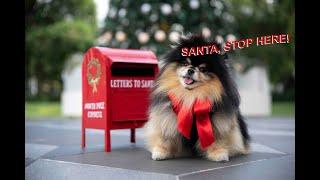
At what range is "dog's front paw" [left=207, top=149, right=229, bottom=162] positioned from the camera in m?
2.72

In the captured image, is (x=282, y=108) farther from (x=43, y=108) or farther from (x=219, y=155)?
(x=219, y=155)

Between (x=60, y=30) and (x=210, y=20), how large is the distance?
316 cm

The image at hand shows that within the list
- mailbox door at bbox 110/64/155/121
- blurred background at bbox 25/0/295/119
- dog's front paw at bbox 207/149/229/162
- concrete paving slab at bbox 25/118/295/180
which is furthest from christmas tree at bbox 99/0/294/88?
dog's front paw at bbox 207/149/229/162

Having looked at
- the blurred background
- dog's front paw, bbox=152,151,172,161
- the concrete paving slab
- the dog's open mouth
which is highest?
the blurred background

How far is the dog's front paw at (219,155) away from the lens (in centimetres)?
272

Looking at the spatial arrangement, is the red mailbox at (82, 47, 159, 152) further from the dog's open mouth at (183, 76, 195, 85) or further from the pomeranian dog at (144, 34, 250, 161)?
the dog's open mouth at (183, 76, 195, 85)

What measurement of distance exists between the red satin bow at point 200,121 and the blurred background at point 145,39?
3439 mm

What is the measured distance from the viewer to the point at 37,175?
269 centimetres

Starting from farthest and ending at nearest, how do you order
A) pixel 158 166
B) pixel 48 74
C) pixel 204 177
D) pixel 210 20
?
pixel 48 74 < pixel 210 20 < pixel 158 166 < pixel 204 177

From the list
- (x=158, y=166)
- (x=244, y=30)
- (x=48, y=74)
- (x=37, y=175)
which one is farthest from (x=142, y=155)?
(x=48, y=74)

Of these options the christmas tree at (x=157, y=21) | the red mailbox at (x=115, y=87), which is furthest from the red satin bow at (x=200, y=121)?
the christmas tree at (x=157, y=21)

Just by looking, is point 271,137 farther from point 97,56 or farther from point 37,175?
point 37,175

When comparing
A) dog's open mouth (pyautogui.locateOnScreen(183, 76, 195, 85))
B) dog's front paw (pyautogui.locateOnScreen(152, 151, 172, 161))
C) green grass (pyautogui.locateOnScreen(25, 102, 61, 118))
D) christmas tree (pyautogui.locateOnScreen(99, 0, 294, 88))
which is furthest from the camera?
green grass (pyautogui.locateOnScreen(25, 102, 61, 118))

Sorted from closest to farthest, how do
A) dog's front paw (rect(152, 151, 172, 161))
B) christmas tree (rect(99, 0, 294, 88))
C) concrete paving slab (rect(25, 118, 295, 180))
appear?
concrete paving slab (rect(25, 118, 295, 180)) < dog's front paw (rect(152, 151, 172, 161)) < christmas tree (rect(99, 0, 294, 88))
